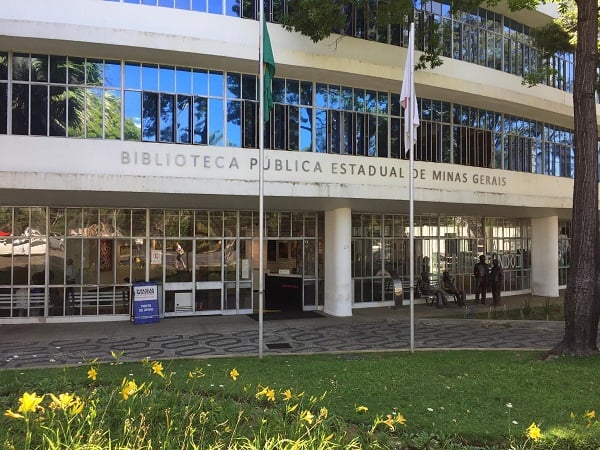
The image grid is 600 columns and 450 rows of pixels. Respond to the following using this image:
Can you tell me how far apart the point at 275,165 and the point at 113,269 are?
5532 mm

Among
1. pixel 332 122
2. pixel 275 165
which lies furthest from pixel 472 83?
pixel 275 165

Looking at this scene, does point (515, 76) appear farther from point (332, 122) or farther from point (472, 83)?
point (332, 122)

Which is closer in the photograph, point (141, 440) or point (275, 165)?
point (141, 440)

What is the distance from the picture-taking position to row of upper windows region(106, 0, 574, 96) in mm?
13265

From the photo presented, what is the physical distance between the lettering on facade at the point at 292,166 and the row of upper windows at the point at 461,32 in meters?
3.55

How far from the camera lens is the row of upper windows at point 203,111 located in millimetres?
12172

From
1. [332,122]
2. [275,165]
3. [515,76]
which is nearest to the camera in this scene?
[275,165]

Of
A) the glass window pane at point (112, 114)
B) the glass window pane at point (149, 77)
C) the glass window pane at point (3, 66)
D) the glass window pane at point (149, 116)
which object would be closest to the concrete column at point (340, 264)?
the glass window pane at point (149, 116)

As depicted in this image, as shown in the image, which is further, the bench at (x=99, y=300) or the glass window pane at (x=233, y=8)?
the bench at (x=99, y=300)

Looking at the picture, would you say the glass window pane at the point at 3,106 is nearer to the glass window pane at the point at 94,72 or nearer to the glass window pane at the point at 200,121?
the glass window pane at the point at 94,72

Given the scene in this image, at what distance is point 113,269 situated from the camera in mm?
14727

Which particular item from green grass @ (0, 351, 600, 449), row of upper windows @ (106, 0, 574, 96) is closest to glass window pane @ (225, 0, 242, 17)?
row of upper windows @ (106, 0, 574, 96)

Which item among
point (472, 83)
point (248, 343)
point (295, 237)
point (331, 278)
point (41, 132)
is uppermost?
point (472, 83)

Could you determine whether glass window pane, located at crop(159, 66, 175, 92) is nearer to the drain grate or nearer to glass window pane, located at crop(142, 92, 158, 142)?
glass window pane, located at crop(142, 92, 158, 142)
